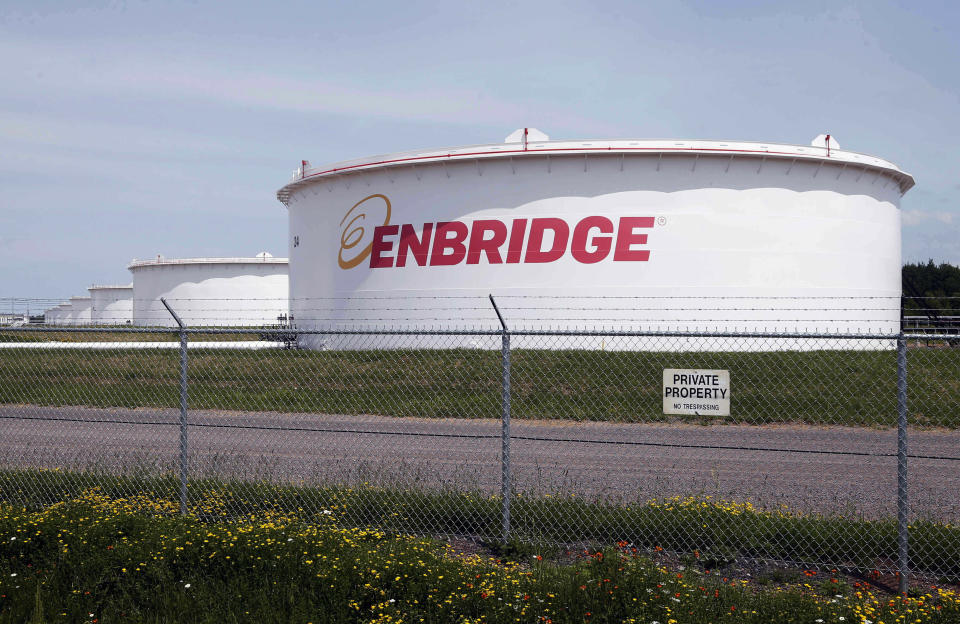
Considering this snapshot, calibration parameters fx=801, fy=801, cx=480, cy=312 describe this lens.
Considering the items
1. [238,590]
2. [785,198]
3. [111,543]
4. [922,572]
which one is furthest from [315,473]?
[785,198]

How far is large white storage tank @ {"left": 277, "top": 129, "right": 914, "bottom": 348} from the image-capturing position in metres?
21.6

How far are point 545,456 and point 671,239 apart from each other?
37.8 ft

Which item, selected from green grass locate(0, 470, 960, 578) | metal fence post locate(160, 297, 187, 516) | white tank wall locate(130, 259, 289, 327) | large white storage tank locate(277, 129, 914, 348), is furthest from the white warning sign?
white tank wall locate(130, 259, 289, 327)

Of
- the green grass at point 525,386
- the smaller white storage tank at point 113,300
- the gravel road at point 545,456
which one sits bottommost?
the gravel road at point 545,456

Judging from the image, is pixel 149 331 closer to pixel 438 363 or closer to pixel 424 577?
pixel 424 577

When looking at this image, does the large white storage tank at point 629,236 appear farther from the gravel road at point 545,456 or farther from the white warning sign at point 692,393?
the white warning sign at point 692,393

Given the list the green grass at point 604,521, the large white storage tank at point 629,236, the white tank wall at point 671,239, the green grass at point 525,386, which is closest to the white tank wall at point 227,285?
the large white storage tank at point 629,236

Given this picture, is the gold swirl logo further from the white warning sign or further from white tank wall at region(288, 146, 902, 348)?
the white warning sign

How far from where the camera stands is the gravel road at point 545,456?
9.12 meters

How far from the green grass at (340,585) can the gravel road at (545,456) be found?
1.48 m

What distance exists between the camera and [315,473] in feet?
31.1

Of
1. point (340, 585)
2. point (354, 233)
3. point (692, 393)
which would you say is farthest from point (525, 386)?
point (340, 585)

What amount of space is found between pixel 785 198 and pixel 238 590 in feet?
66.7

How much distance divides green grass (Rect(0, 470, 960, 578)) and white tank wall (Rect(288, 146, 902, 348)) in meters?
13.5
